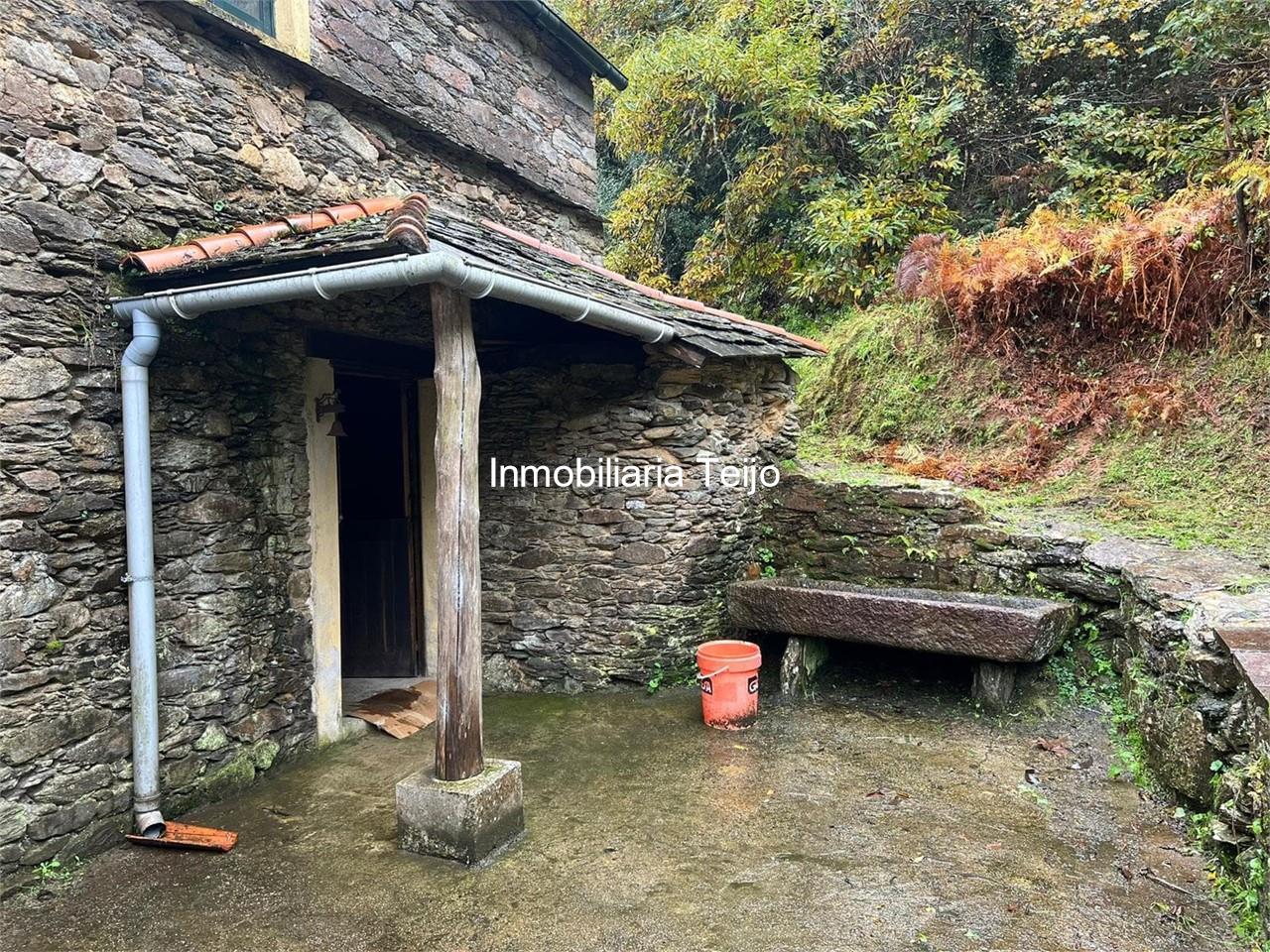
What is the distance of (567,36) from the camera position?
6.51m

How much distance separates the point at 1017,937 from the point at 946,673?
2642 mm

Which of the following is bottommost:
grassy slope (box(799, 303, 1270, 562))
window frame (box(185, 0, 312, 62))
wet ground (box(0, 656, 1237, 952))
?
wet ground (box(0, 656, 1237, 952))

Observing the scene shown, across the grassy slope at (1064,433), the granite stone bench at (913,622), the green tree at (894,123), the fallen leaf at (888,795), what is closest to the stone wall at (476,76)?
the grassy slope at (1064,433)

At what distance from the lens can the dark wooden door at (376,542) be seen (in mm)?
5805

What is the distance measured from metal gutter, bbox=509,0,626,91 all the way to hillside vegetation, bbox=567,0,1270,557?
3175 millimetres

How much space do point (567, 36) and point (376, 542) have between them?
457 cm

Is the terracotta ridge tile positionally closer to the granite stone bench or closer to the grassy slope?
the granite stone bench

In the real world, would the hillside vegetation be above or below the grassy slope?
above

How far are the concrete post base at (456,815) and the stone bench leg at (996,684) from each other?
2919mm

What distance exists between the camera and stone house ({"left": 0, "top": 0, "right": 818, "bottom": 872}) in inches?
125

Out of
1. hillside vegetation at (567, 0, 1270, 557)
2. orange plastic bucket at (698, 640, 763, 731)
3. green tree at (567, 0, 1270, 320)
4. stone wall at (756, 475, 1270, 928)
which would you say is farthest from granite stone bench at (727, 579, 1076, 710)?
green tree at (567, 0, 1270, 320)

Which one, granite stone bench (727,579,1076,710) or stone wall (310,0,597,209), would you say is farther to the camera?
stone wall (310,0,597,209)

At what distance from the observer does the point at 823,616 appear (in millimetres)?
4918

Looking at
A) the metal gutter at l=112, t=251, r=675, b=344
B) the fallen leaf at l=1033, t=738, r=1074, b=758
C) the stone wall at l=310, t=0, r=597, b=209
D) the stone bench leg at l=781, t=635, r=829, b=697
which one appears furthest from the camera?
the stone bench leg at l=781, t=635, r=829, b=697
